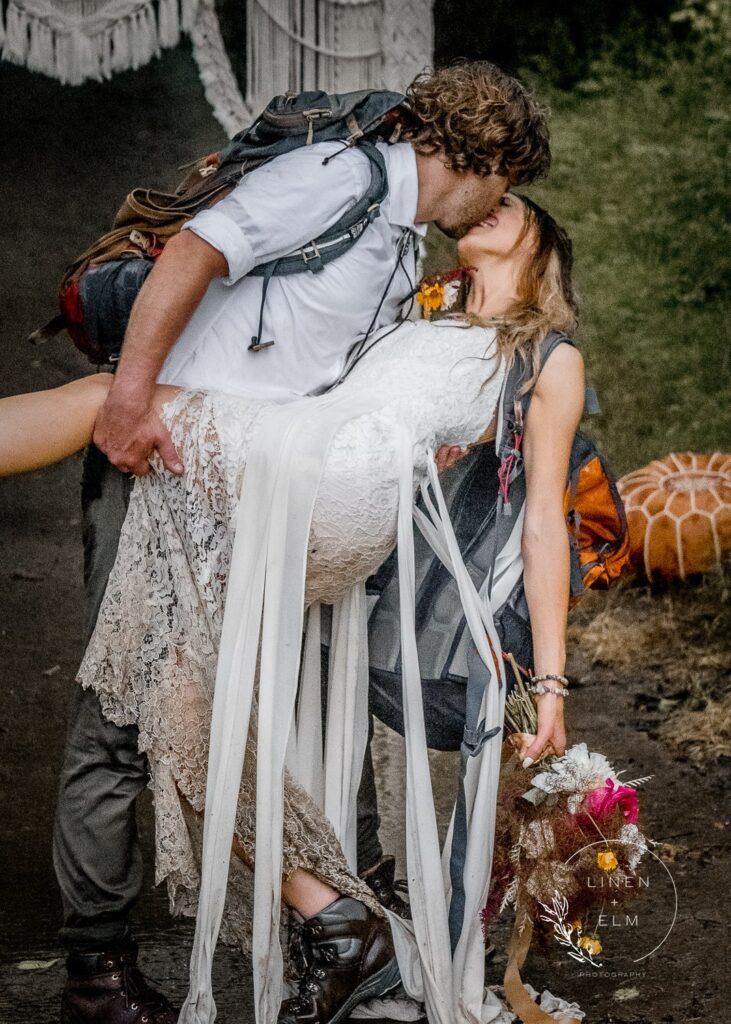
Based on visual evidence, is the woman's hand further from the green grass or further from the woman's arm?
the green grass

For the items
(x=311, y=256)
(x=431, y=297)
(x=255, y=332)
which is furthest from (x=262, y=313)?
(x=431, y=297)

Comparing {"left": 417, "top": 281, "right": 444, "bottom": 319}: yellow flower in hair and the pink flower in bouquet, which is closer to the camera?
the pink flower in bouquet

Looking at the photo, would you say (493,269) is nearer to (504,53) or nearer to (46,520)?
(46,520)

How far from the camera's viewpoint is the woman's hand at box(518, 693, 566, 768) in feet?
9.46

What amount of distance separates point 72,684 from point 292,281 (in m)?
2.80

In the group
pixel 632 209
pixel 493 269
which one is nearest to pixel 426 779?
pixel 493 269

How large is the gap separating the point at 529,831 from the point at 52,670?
9.63 feet

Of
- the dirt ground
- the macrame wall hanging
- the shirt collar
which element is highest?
the macrame wall hanging

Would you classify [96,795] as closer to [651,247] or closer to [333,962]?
[333,962]

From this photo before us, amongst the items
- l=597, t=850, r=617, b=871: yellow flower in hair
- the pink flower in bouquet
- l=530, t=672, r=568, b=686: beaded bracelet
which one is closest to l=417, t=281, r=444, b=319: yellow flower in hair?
l=530, t=672, r=568, b=686: beaded bracelet

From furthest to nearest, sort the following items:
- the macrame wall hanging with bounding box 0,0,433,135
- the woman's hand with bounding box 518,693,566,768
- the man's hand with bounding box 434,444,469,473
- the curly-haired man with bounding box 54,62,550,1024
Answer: the macrame wall hanging with bounding box 0,0,433,135 → the man's hand with bounding box 434,444,469,473 → the woman's hand with bounding box 518,693,566,768 → the curly-haired man with bounding box 54,62,550,1024

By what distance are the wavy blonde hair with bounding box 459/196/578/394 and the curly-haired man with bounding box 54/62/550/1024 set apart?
0.46 ft

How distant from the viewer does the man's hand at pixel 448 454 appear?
9.84ft

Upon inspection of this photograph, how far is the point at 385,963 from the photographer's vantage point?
9.86 ft
